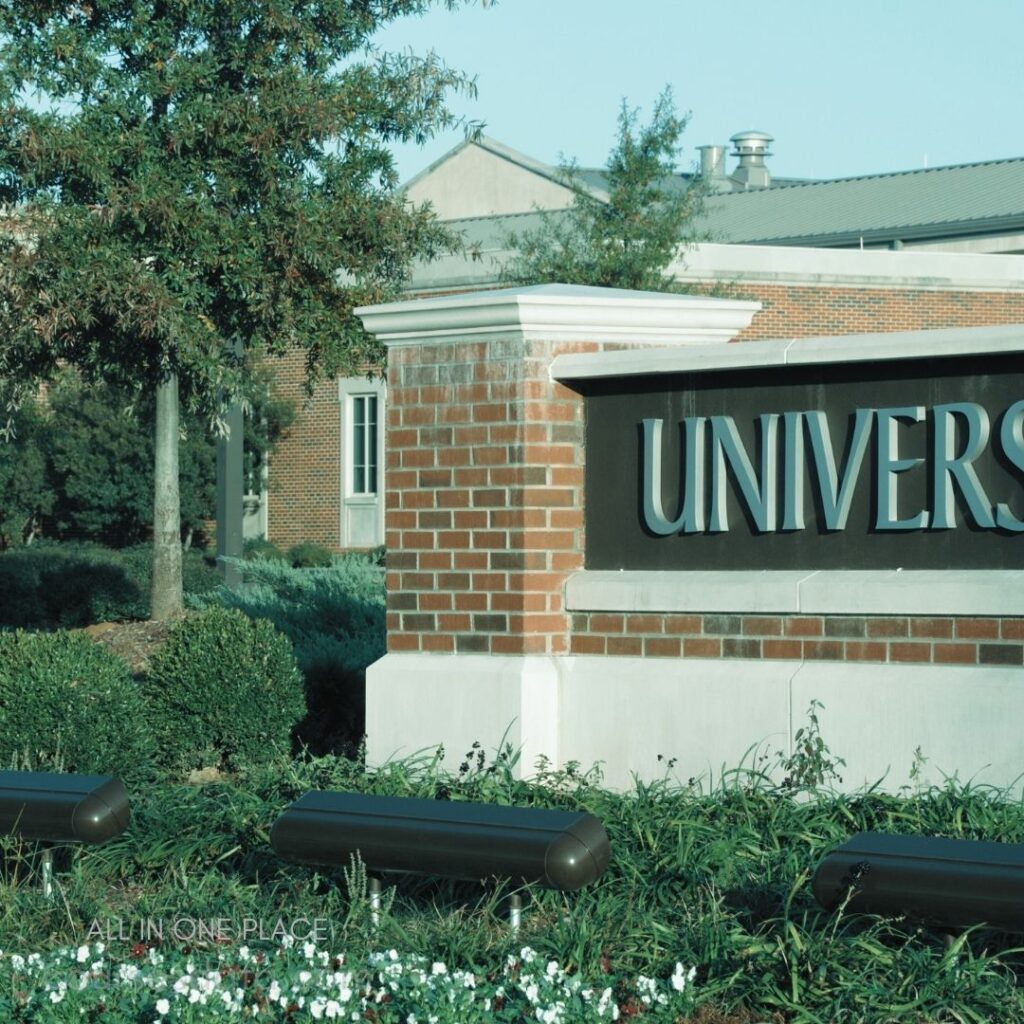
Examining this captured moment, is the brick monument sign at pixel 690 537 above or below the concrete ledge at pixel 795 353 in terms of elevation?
below

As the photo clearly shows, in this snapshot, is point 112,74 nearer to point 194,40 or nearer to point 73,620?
point 194,40

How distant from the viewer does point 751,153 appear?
58.6m

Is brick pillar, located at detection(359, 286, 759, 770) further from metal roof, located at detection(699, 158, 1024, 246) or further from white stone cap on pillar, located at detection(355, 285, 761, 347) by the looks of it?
metal roof, located at detection(699, 158, 1024, 246)

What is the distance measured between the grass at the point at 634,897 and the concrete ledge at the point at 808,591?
0.73 metres

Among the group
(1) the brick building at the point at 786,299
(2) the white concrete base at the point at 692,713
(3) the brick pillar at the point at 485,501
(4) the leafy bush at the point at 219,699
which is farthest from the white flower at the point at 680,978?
(1) the brick building at the point at 786,299

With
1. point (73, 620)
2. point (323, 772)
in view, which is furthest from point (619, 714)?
point (73, 620)

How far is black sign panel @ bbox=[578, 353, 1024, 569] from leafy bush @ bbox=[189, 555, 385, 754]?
113 inches

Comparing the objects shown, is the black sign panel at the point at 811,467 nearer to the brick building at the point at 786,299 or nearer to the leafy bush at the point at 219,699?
the leafy bush at the point at 219,699

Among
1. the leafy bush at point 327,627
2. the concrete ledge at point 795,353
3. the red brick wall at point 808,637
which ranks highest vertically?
the concrete ledge at point 795,353

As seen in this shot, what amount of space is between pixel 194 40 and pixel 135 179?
198 centimetres

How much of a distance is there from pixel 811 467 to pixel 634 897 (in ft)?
7.31

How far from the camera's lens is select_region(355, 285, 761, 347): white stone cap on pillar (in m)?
8.06

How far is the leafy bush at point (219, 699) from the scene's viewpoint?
10.1 m

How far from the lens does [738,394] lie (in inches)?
306
